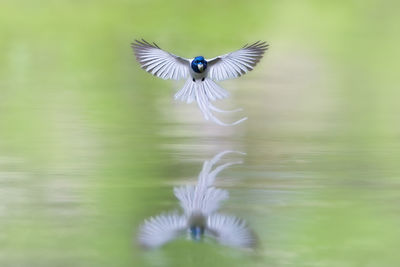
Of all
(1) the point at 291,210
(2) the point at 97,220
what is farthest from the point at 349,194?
(2) the point at 97,220

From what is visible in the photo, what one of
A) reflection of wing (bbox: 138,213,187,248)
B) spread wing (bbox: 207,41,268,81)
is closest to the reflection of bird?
reflection of wing (bbox: 138,213,187,248)

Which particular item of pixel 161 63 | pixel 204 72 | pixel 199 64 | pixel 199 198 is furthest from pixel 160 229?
pixel 161 63

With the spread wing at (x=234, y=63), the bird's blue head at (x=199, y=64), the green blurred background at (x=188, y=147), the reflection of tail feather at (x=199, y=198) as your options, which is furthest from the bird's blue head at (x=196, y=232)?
the spread wing at (x=234, y=63)

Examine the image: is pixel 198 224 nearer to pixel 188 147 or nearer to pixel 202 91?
pixel 202 91

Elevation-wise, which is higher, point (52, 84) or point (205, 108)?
point (52, 84)

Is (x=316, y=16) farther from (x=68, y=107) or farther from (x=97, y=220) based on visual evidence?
(x=97, y=220)
